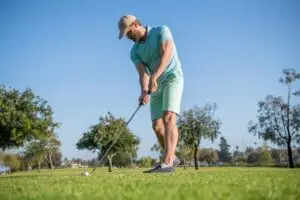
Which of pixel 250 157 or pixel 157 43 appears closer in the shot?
pixel 157 43

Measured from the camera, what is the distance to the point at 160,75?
7664 millimetres

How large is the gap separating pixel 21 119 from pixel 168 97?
116ft

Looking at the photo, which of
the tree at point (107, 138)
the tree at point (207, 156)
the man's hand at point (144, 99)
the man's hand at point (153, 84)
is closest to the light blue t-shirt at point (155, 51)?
the man's hand at point (153, 84)

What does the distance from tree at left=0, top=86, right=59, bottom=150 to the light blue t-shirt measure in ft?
112

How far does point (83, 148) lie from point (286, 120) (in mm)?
40313

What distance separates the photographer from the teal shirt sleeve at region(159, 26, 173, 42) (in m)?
7.54

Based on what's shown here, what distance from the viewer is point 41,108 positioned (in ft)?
140

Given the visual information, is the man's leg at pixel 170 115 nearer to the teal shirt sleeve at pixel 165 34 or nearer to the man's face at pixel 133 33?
the teal shirt sleeve at pixel 165 34

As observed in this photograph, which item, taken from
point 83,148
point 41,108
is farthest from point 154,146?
point 41,108

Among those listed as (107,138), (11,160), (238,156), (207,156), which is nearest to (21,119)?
(107,138)

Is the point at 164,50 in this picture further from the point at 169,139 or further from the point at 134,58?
the point at 169,139

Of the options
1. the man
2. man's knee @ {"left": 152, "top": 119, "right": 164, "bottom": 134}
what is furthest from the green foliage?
the man

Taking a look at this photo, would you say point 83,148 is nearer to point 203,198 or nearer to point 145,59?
point 145,59

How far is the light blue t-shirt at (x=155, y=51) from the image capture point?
766 cm
